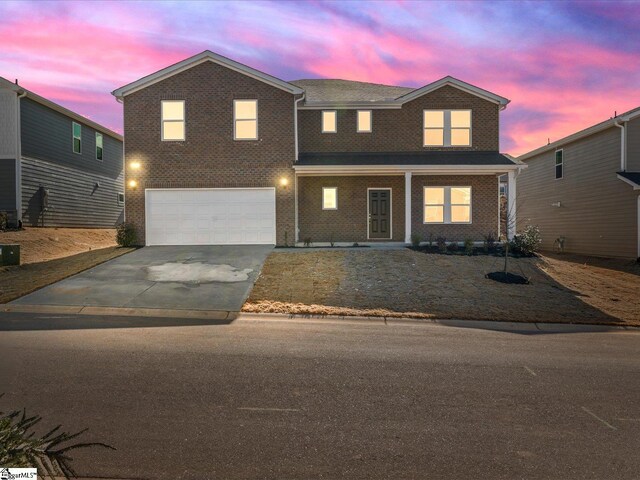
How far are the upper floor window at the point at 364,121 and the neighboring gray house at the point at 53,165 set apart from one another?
15409mm

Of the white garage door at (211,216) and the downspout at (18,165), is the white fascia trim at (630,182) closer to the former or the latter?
the white garage door at (211,216)

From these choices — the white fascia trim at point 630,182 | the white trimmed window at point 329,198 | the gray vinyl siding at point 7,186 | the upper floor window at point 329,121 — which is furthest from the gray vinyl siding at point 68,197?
the white fascia trim at point 630,182

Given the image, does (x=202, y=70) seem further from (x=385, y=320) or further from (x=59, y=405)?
(x=59, y=405)

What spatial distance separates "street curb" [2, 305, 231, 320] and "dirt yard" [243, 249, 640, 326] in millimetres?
846

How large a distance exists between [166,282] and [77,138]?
57.4 ft

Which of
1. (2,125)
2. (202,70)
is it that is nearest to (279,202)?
(202,70)

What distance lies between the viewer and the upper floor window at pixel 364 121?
2042 cm

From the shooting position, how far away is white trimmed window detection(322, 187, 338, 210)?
1992 centimetres

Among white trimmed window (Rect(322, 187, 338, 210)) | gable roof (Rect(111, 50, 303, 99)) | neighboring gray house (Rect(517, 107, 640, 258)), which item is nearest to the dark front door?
white trimmed window (Rect(322, 187, 338, 210))

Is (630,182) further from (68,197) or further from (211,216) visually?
(68,197)

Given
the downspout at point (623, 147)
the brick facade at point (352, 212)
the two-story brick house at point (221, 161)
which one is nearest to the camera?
the two-story brick house at point (221, 161)

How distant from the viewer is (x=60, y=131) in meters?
24.0

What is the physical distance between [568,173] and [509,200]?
7.32m

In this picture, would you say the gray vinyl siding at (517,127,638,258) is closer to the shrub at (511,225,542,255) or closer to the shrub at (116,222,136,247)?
the shrub at (511,225,542,255)
